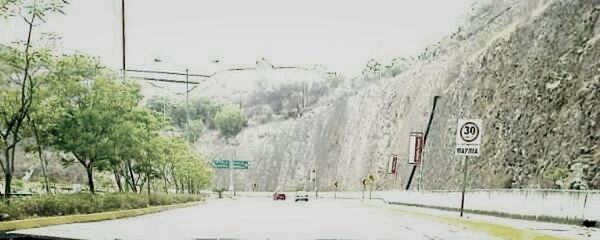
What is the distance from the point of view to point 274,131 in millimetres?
113938

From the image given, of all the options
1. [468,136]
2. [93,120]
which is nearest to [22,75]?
[93,120]

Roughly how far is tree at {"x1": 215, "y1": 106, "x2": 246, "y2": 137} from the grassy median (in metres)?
73.8

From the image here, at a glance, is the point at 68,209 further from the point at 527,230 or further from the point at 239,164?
the point at 239,164

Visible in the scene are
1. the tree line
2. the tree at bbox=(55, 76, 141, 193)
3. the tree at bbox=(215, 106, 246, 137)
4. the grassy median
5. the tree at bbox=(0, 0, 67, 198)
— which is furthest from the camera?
the tree at bbox=(215, 106, 246, 137)

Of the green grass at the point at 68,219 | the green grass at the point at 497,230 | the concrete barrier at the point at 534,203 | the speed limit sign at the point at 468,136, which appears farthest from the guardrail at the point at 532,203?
the green grass at the point at 68,219

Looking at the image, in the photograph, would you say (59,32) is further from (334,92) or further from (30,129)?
(334,92)

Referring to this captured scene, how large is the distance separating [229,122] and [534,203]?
92.7 m

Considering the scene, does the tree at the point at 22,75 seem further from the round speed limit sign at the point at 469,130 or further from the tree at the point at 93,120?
the round speed limit sign at the point at 469,130

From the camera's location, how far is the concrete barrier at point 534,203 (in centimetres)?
1933

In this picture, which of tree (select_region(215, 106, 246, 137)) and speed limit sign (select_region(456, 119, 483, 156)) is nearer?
speed limit sign (select_region(456, 119, 483, 156))

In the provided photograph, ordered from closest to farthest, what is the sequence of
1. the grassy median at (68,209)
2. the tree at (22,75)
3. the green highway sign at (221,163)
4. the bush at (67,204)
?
the grassy median at (68,209)
the bush at (67,204)
the tree at (22,75)
the green highway sign at (221,163)

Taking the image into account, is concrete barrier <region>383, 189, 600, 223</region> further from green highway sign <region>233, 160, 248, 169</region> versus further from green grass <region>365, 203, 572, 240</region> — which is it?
green highway sign <region>233, 160, 248, 169</region>

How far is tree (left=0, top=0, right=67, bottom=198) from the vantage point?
2416 centimetres

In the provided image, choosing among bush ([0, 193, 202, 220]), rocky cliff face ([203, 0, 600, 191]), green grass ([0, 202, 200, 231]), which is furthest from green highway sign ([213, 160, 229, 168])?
green grass ([0, 202, 200, 231])
